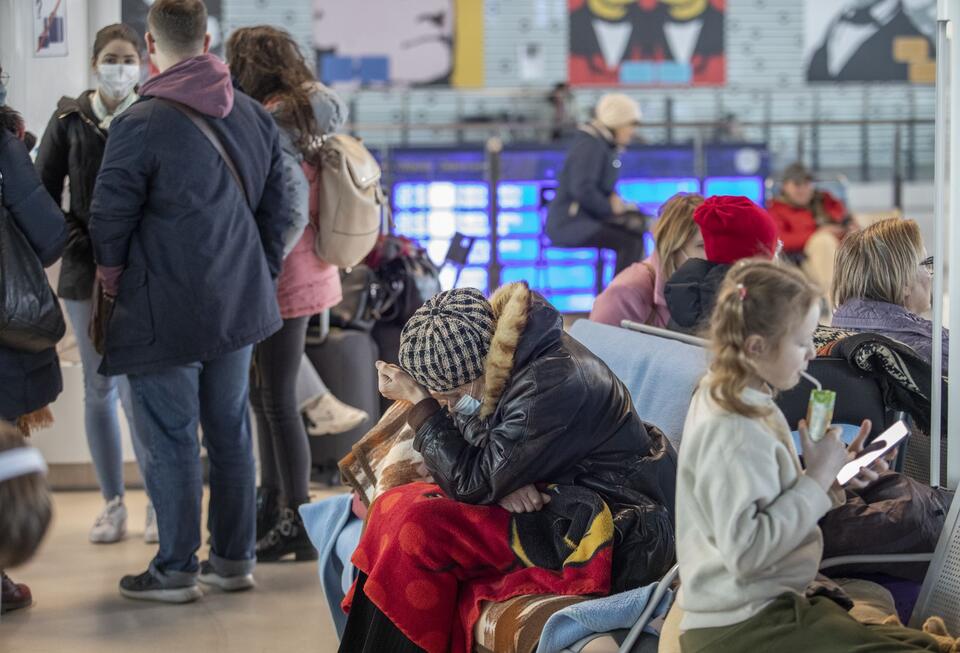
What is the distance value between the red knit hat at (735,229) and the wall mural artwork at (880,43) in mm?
12874

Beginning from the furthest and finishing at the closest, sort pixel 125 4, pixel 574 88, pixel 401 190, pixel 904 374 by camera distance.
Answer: pixel 574 88
pixel 401 190
pixel 125 4
pixel 904 374

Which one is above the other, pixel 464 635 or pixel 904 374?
pixel 904 374

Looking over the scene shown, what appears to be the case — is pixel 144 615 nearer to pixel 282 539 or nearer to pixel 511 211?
pixel 282 539

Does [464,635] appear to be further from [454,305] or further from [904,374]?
[904,374]

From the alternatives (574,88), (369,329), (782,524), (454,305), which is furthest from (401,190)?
(782,524)

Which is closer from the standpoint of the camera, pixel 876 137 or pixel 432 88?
pixel 432 88

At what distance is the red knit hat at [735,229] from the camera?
3.69 metres

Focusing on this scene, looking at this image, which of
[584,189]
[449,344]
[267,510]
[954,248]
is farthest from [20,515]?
[584,189]

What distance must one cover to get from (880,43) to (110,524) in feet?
A: 43.5

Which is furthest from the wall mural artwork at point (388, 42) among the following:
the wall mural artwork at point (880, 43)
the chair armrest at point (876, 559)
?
the chair armrest at point (876, 559)

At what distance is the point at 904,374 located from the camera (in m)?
3.07

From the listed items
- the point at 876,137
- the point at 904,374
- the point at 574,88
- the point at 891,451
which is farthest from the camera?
the point at 876,137

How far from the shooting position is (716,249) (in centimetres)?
374

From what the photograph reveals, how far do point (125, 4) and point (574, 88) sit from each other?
10399 millimetres
